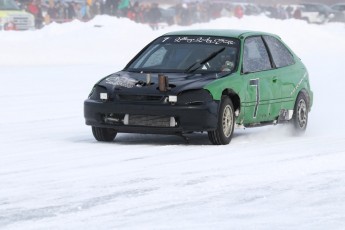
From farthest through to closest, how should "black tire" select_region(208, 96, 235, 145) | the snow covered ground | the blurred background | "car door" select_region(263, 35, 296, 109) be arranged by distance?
the blurred background, "car door" select_region(263, 35, 296, 109), "black tire" select_region(208, 96, 235, 145), the snow covered ground

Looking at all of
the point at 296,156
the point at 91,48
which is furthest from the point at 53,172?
the point at 91,48

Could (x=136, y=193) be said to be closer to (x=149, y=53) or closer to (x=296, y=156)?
(x=296, y=156)

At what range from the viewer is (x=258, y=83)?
1223 cm

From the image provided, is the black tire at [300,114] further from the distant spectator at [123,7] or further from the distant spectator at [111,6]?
the distant spectator at [123,7]

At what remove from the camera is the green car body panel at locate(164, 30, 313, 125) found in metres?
11.7

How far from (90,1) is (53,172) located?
42.6 m

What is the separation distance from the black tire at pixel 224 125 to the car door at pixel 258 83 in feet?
1.11

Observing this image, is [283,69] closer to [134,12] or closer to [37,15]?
[37,15]

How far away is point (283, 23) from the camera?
4616cm

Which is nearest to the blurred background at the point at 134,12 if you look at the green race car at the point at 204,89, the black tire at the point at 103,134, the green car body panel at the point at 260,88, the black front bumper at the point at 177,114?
the green car body panel at the point at 260,88

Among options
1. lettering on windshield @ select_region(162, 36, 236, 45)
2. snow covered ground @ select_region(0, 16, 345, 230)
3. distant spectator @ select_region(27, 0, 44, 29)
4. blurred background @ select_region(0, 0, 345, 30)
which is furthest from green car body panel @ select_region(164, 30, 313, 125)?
distant spectator @ select_region(27, 0, 44, 29)

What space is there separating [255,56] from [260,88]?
53cm

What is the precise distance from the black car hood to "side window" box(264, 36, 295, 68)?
143 centimetres

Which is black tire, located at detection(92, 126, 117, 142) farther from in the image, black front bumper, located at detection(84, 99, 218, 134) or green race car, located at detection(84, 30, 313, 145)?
black front bumper, located at detection(84, 99, 218, 134)
